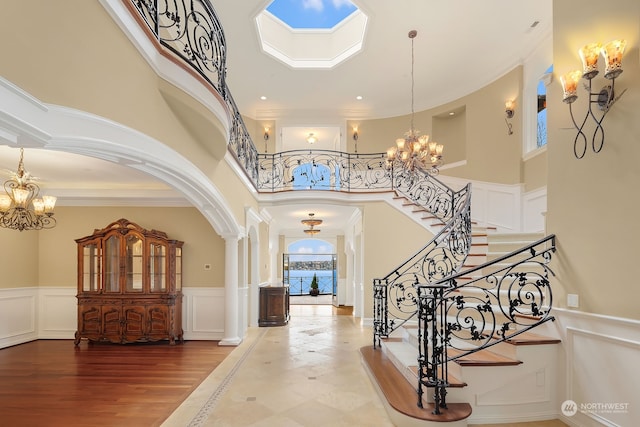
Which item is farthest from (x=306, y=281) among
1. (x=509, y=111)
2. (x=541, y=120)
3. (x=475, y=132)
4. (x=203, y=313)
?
(x=541, y=120)

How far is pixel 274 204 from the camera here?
876cm

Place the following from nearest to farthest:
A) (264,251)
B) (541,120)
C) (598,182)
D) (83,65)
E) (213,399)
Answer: (83,65) → (598,182) → (213,399) → (541,120) → (264,251)

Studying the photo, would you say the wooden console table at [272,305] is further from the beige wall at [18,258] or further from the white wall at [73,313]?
the beige wall at [18,258]

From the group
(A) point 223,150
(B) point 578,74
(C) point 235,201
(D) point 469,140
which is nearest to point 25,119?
(A) point 223,150

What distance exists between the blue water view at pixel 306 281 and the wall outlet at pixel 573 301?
45.7 ft

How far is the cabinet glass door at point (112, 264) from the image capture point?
6.60 meters

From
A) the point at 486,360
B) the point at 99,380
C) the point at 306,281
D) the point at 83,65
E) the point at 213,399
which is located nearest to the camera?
the point at 83,65

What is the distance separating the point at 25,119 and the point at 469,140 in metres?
9.27

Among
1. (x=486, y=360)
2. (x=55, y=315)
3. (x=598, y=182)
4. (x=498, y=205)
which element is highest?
(x=498, y=205)

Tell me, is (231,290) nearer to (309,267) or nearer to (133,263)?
(133,263)

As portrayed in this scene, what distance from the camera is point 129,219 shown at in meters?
7.08

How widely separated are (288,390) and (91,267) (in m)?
4.80

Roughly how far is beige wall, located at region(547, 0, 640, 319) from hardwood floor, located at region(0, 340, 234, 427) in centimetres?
425

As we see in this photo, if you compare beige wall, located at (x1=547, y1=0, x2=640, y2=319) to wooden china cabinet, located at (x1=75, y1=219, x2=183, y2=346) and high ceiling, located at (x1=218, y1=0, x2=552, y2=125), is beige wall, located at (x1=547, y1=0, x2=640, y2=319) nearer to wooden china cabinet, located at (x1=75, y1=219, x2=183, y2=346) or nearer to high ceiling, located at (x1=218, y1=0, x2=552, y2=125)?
high ceiling, located at (x1=218, y1=0, x2=552, y2=125)
